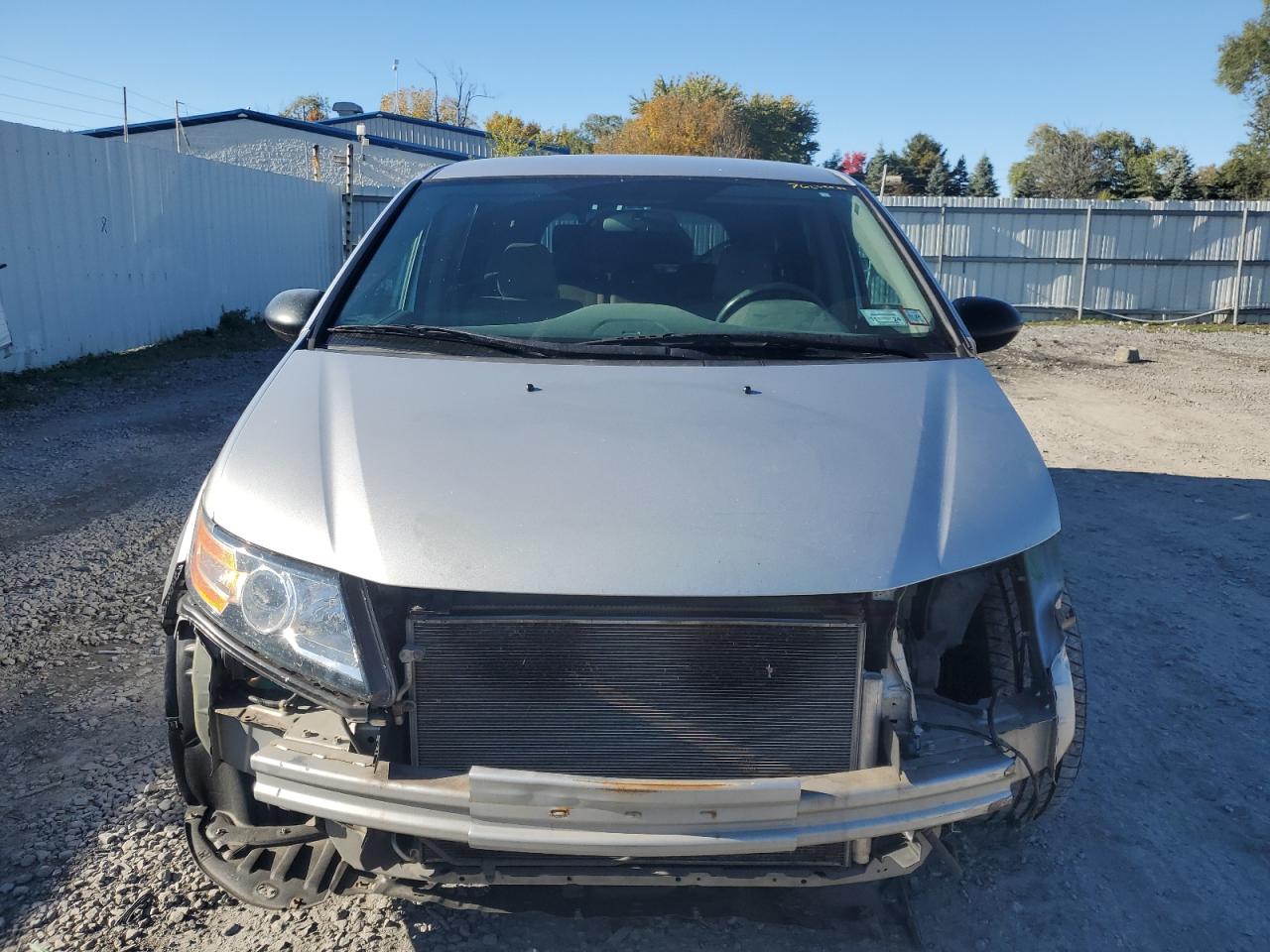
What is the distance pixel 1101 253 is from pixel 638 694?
19141mm

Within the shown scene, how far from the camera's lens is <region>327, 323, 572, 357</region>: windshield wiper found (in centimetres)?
Result: 279

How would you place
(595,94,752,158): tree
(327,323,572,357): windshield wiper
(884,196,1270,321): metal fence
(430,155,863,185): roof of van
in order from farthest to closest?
(595,94,752,158): tree
(884,196,1270,321): metal fence
(430,155,863,185): roof of van
(327,323,572,357): windshield wiper

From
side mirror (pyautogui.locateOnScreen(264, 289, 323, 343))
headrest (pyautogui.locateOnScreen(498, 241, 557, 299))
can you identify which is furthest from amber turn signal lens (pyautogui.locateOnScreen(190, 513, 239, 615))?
headrest (pyautogui.locateOnScreen(498, 241, 557, 299))

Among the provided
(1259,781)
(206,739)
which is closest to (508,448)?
(206,739)

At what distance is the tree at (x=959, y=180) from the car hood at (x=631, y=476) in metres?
65.0

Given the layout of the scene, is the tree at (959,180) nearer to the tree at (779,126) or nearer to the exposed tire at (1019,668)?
the tree at (779,126)

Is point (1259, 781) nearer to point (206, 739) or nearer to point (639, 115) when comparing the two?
point (206, 739)

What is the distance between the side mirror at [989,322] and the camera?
335cm

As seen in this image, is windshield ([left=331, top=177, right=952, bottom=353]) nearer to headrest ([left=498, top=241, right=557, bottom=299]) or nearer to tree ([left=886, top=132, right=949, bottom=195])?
headrest ([left=498, top=241, right=557, bottom=299])

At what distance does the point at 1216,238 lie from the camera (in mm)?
18438

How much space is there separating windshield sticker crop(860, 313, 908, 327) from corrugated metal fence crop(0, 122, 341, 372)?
8.66 m

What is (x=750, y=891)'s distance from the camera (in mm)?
2383

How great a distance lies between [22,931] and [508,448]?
1.51m

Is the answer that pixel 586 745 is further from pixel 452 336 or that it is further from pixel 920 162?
pixel 920 162
